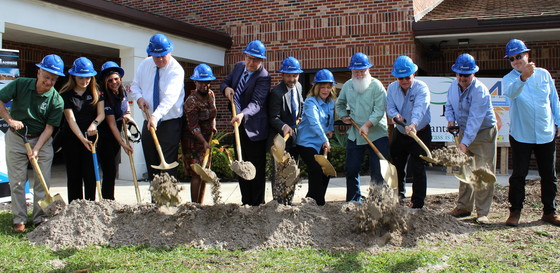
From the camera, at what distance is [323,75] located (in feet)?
19.5

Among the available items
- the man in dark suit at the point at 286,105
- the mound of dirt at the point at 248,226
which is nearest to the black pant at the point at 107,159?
the mound of dirt at the point at 248,226

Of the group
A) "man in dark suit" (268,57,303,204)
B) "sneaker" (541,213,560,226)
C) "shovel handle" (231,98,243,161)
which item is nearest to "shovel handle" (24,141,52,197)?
"shovel handle" (231,98,243,161)

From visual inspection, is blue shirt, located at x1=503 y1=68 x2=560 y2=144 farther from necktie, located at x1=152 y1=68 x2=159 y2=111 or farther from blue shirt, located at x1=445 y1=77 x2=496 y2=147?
necktie, located at x1=152 y1=68 x2=159 y2=111

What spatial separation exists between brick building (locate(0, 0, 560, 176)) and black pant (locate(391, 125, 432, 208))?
16.2 ft

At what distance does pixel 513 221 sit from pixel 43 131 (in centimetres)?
485

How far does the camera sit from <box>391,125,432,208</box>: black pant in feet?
18.8

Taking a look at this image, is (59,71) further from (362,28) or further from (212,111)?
(362,28)

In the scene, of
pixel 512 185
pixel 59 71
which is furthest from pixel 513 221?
pixel 59 71

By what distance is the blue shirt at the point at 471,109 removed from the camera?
541 centimetres

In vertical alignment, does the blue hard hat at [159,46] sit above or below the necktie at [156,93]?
above

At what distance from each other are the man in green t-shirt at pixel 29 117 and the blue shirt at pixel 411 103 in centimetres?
351

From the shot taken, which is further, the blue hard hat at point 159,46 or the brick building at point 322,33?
the brick building at point 322,33

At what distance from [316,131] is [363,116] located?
0.60 metres

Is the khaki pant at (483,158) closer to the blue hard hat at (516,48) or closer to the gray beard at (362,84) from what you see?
the blue hard hat at (516,48)
